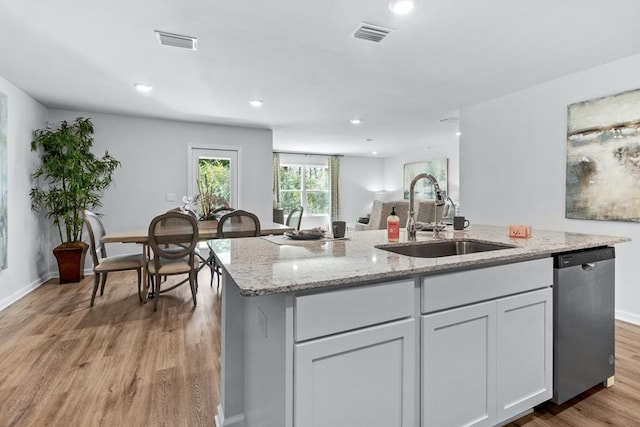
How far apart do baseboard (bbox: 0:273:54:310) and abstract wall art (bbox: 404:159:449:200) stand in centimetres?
708

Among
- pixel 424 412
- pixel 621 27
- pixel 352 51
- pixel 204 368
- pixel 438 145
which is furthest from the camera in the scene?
pixel 438 145

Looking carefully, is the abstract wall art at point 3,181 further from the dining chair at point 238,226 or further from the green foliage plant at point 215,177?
the green foliage plant at point 215,177

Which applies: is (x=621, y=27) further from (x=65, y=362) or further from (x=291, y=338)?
(x=65, y=362)

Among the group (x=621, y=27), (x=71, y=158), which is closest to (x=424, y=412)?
(x=621, y=27)

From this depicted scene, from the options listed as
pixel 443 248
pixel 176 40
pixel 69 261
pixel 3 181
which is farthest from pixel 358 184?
pixel 443 248

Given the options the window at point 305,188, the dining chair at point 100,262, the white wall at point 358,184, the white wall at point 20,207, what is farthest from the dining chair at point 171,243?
the white wall at point 358,184

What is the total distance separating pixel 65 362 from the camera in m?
2.32

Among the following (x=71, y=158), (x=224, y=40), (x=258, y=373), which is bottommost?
(x=258, y=373)

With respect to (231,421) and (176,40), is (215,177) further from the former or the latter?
(231,421)

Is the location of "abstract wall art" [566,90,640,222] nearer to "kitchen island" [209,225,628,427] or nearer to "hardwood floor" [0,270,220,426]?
"kitchen island" [209,225,628,427]

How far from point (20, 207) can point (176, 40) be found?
9.67 feet

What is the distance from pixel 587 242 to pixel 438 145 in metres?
6.45

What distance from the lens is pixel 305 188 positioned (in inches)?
371

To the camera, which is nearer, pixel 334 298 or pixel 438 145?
pixel 334 298
